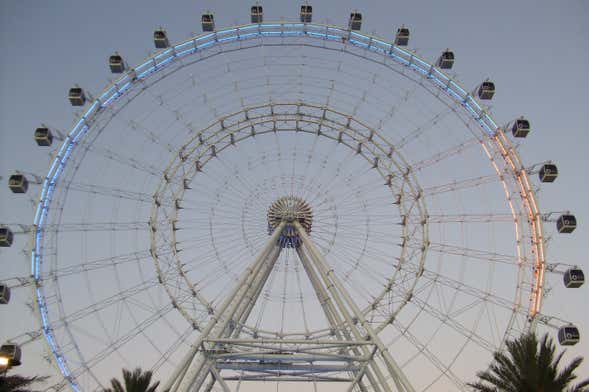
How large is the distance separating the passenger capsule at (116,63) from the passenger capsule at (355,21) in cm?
1387

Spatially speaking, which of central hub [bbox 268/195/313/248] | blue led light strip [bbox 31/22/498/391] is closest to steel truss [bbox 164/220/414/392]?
central hub [bbox 268/195/313/248]

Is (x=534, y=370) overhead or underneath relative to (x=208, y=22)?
underneath

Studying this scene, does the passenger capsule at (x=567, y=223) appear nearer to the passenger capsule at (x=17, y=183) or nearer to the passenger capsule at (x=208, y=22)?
the passenger capsule at (x=208, y=22)

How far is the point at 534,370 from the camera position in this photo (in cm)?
2166

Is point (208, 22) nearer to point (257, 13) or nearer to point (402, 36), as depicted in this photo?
point (257, 13)

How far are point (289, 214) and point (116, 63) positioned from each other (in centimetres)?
1345

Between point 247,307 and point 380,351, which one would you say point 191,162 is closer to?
point 247,307

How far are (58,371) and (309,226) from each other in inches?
604

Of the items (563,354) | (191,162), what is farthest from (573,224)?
(191,162)

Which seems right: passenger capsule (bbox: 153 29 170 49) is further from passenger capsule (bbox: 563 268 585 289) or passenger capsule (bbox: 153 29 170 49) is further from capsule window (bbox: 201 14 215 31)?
passenger capsule (bbox: 563 268 585 289)

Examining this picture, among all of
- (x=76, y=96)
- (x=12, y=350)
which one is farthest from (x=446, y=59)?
(x=12, y=350)

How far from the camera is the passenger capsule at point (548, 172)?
31172mm

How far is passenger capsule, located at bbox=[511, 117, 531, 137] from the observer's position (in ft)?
106

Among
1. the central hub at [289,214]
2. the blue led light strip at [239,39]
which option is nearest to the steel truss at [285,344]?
the central hub at [289,214]
